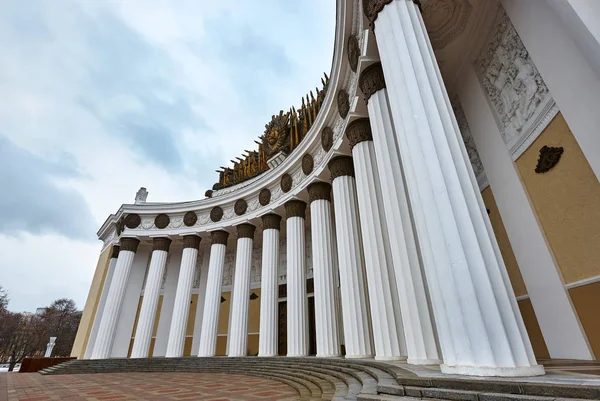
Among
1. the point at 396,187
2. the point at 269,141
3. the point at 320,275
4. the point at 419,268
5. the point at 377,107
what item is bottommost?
the point at 419,268

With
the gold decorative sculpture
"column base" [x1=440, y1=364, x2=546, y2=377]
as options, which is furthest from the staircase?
the gold decorative sculpture

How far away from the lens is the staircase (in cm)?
186

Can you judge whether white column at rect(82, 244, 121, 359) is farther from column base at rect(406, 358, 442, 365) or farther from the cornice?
column base at rect(406, 358, 442, 365)

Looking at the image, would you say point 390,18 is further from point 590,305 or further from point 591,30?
point 590,305

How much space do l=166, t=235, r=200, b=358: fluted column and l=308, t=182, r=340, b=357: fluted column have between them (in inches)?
295

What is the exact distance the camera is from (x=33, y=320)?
3872 centimetres

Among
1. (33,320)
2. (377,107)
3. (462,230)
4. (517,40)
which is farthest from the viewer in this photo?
(33,320)

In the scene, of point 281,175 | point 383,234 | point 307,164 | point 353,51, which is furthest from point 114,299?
point 353,51

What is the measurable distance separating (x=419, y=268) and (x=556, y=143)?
278cm

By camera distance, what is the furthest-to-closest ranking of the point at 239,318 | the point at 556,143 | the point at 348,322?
the point at 239,318 → the point at 348,322 → the point at 556,143

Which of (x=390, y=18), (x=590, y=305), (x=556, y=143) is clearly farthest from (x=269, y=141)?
(x=590, y=305)

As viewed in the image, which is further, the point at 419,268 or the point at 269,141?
the point at 269,141

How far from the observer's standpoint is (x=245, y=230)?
13.3 meters

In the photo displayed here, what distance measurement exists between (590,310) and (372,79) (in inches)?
198
